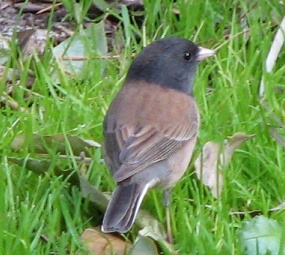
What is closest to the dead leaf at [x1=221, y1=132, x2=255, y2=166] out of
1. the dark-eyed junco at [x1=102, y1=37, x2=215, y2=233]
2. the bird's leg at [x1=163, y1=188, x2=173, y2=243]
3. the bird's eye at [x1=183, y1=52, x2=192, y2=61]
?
the dark-eyed junco at [x1=102, y1=37, x2=215, y2=233]

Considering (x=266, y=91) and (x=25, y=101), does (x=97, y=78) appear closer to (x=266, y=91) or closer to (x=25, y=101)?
(x=25, y=101)

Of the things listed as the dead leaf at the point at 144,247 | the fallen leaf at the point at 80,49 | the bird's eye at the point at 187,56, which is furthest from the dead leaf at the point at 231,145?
the fallen leaf at the point at 80,49

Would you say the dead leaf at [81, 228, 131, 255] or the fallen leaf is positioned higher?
the fallen leaf

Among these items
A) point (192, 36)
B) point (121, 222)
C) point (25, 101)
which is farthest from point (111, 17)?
point (121, 222)

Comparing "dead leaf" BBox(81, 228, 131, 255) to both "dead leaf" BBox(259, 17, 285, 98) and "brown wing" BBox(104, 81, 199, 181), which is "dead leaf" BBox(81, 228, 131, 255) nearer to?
"brown wing" BBox(104, 81, 199, 181)

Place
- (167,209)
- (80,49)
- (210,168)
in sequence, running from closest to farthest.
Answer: (167,209), (210,168), (80,49)

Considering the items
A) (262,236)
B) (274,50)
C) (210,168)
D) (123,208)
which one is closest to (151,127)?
(210,168)

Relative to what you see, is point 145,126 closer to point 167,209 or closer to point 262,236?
point 167,209

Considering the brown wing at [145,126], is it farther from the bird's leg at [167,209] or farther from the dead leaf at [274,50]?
the dead leaf at [274,50]
